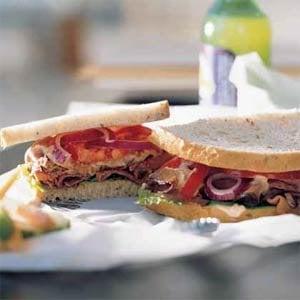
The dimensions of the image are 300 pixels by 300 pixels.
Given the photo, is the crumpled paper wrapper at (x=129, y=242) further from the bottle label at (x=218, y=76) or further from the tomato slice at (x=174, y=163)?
the bottle label at (x=218, y=76)

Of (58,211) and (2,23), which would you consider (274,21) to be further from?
(58,211)

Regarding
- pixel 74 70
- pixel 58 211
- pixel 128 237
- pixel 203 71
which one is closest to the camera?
pixel 128 237

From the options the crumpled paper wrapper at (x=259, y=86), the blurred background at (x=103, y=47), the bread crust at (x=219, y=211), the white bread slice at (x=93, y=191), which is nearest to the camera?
the bread crust at (x=219, y=211)

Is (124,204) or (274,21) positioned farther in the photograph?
(274,21)

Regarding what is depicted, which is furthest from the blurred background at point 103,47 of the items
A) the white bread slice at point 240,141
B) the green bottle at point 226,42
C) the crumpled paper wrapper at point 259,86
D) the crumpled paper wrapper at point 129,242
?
the crumpled paper wrapper at point 129,242

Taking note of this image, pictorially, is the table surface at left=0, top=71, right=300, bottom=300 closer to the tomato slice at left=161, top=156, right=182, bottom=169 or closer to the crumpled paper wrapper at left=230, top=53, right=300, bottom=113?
the tomato slice at left=161, top=156, right=182, bottom=169

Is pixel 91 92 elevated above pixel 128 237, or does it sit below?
below

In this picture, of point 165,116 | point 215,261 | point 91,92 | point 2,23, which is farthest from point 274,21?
point 215,261
